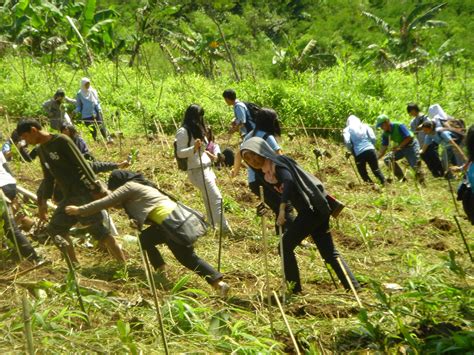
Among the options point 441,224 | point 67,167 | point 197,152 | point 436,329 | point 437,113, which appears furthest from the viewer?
point 437,113

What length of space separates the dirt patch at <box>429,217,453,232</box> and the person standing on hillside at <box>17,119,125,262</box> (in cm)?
362

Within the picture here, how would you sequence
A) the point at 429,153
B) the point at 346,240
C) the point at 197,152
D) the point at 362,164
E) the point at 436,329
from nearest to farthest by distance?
the point at 436,329 < the point at 197,152 < the point at 346,240 < the point at 362,164 < the point at 429,153

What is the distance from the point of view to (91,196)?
5.23 metres

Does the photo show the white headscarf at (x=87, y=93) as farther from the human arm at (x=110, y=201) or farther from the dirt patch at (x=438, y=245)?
the dirt patch at (x=438, y=245)

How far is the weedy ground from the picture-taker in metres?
3.72

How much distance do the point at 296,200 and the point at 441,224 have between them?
9.98ft

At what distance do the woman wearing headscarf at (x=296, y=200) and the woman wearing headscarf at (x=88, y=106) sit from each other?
6.64m

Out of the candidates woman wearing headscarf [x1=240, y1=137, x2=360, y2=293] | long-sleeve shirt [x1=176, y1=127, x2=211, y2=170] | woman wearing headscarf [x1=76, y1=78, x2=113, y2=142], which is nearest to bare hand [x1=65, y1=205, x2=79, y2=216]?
woman wearing headscarf [x1=240, y1=137, x2=360, y2=293]

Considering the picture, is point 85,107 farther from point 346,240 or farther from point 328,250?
point 328,250

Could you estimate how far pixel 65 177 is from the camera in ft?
16.9

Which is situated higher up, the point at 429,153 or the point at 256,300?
the point at 256,300

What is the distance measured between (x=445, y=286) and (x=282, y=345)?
4.75 feet

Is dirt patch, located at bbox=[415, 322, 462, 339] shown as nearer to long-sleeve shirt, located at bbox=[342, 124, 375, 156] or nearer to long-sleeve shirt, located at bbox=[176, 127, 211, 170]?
long-sleeve shirt, located at bbox=[176, 127, 211, 170]

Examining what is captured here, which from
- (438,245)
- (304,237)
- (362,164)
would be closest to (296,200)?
(304,237)
